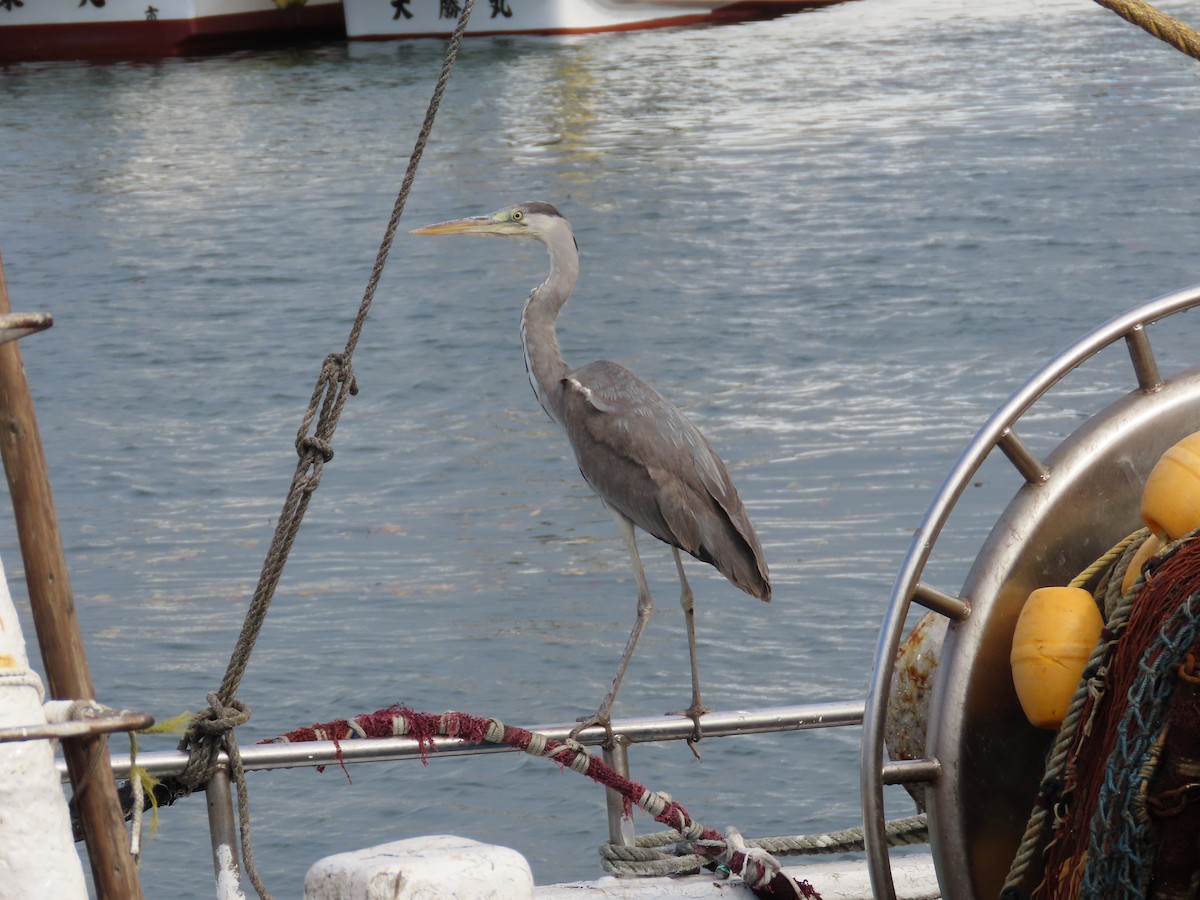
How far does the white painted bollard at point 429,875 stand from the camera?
2477mm

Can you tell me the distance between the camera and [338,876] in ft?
8.42

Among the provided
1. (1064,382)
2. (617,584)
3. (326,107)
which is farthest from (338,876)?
(326,107)

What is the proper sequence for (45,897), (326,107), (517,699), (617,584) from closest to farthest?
(45,897), (517,699), (617,584), (326,107)

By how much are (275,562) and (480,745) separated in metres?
0.49

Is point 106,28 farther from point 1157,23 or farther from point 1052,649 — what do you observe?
point 1052,649

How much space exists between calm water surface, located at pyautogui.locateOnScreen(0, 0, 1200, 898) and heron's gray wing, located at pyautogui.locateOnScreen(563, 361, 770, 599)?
2.00 meters

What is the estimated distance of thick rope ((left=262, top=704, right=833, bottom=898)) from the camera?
3051 mm

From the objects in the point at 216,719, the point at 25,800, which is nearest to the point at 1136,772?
the point at 25,800

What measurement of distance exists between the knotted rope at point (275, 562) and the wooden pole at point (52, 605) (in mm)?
655

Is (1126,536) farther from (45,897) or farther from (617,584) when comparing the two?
(617,584)

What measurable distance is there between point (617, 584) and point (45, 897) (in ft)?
26.0

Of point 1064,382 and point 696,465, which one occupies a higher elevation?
point 696,465

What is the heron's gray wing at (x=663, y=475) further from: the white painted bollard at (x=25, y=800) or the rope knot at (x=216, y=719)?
→ the white painted bollard at (x=25, y=800)

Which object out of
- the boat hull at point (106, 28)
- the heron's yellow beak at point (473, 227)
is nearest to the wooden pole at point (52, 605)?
the heron's yellow beak at point (473, 227)
